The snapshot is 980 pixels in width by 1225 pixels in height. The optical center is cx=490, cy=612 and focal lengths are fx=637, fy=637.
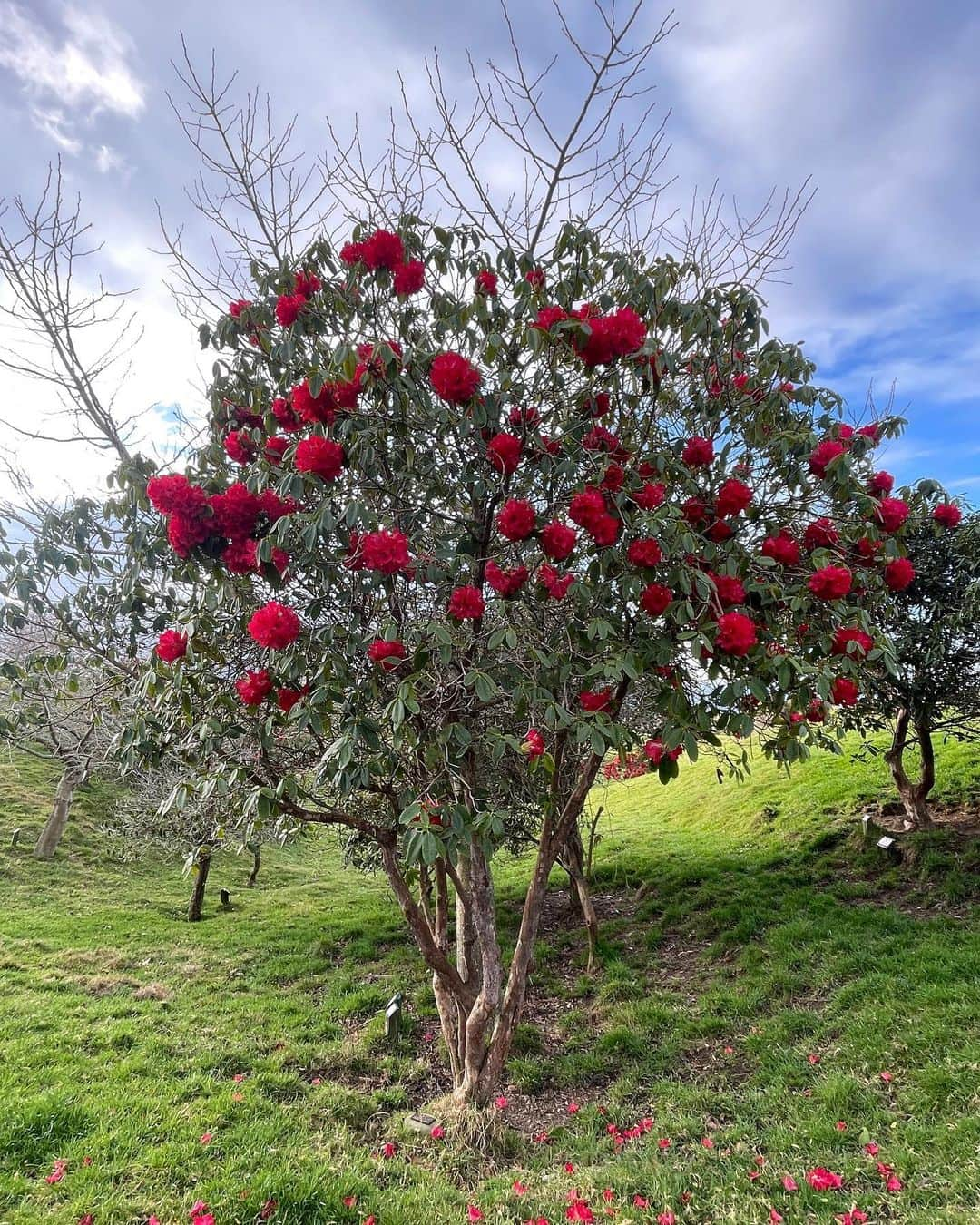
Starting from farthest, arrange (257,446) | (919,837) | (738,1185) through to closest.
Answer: (919,837)
(257,446)
(738,1185)

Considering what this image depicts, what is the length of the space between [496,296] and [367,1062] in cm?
543

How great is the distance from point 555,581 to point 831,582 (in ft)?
3.90

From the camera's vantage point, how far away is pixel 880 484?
368cm

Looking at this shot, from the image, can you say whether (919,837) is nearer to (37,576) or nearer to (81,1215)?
(81,1215)

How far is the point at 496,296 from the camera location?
327 centimetres

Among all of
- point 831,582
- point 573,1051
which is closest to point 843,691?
point 831,582

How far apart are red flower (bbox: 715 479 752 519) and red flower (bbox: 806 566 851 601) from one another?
0.48m

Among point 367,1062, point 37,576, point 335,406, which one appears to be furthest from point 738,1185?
point 37,576

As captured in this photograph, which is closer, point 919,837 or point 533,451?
point 533,451

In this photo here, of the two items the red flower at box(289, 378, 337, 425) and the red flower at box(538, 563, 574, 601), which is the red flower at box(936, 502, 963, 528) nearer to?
the red flower at box(538, 563, 574, 601)

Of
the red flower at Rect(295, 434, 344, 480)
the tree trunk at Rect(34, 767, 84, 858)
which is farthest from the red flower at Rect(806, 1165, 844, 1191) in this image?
the tree trunk at Rect(34, 767, 84, 858)

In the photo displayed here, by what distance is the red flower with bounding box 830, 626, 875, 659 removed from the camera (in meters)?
2.88

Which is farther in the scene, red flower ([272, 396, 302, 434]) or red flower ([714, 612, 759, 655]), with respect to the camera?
red flower ([272, 396, 302, 434])

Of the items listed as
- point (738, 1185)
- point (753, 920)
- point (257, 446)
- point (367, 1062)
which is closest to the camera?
point (738, 1185)
